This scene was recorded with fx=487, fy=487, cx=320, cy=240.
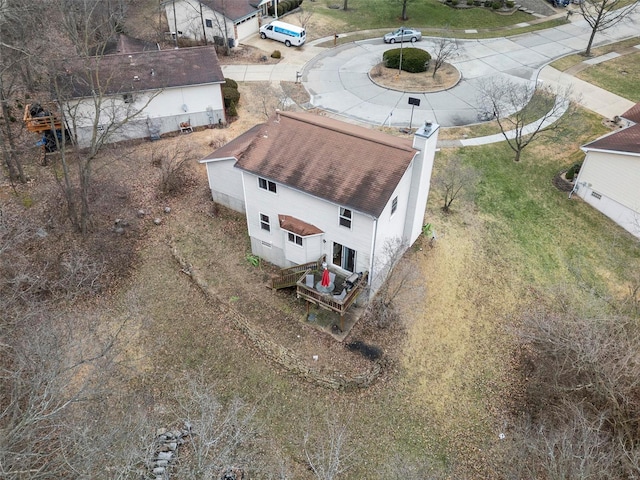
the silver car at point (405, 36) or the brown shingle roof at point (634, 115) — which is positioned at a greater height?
the silver car at point (405, 36)

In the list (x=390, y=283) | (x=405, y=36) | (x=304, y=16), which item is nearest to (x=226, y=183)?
(x=390, y=283)

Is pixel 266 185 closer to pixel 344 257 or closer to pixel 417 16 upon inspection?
pixel 344 257

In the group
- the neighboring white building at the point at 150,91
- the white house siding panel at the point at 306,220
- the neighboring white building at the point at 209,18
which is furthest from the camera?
the neighboring white building at the point at 209,18

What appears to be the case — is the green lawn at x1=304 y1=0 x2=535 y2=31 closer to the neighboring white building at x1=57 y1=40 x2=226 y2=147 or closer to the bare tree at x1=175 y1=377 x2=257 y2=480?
the neighboring white building at x1=57 y1=40 x2=226 y2=147

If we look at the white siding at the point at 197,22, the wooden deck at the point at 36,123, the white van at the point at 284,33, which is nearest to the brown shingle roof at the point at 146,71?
the wooden deck at the point at 36,123

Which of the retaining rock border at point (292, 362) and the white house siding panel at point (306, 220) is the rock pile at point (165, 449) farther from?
the white house siding panel at point (306, 220)

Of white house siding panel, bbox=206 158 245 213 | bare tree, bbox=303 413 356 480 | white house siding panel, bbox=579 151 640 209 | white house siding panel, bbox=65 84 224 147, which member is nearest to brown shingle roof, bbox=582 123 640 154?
white house siding panel, bbox=579 151 640 209
